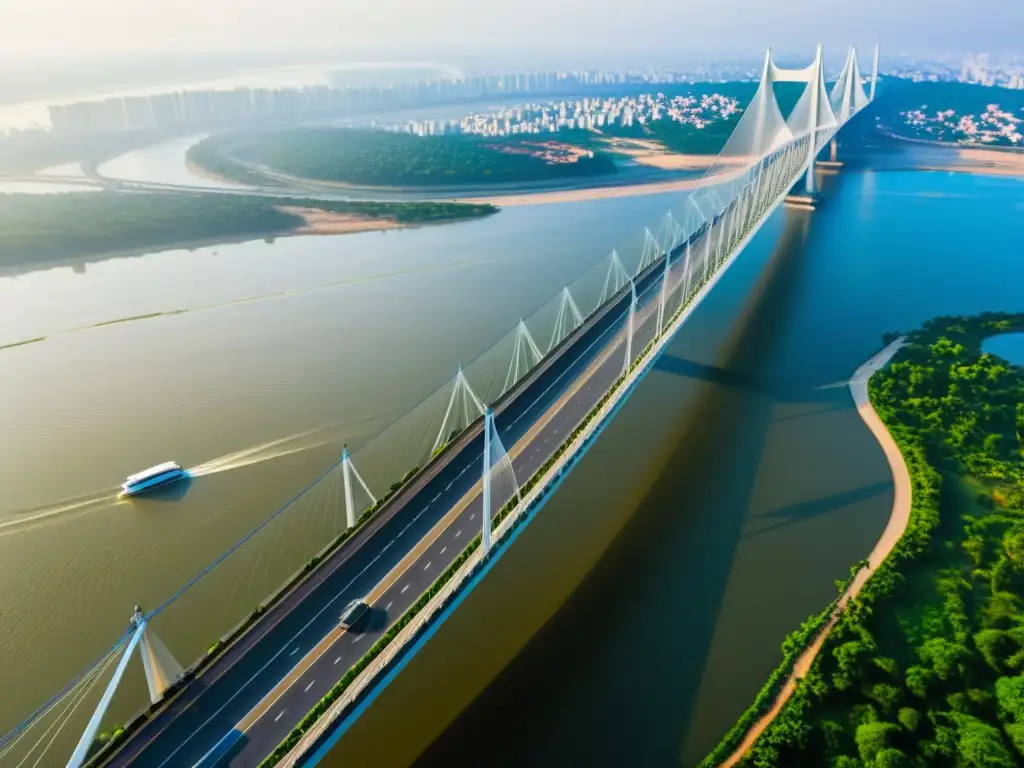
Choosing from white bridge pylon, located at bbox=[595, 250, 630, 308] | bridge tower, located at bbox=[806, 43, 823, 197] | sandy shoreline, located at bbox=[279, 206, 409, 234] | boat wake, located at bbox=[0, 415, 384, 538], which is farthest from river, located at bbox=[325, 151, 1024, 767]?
sandy shoreline, located at bbox=[279, 206, 409, 234]

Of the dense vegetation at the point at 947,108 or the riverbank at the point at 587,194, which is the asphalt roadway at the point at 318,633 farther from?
the dense vegetation at the point at 947,108

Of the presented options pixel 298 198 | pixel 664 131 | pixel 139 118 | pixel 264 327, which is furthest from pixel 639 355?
pixel 139 118

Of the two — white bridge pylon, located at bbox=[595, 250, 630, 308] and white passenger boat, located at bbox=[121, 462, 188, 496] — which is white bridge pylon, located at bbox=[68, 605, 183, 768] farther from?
white bridge pylon, located at bbox=[595, 250, 630, 308]

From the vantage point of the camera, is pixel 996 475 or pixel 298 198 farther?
pixel 298 198

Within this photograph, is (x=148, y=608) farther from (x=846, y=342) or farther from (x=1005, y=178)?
(x=1005, y=178)

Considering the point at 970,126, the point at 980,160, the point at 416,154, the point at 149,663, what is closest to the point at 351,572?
the point at 149,663

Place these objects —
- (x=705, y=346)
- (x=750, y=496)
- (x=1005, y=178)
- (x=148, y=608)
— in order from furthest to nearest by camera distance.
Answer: (x=1005, y=178), (x=705, y=346), (x=750, y=496), (x=148, y=608)

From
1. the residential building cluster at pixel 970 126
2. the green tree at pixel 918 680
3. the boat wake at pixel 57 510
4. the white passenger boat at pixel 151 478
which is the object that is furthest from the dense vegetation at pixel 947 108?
the boat wake at pixel 57 510

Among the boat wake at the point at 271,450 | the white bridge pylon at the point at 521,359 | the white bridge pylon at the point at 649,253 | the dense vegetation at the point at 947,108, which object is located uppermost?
the dense vegetation at the point at 947,108
